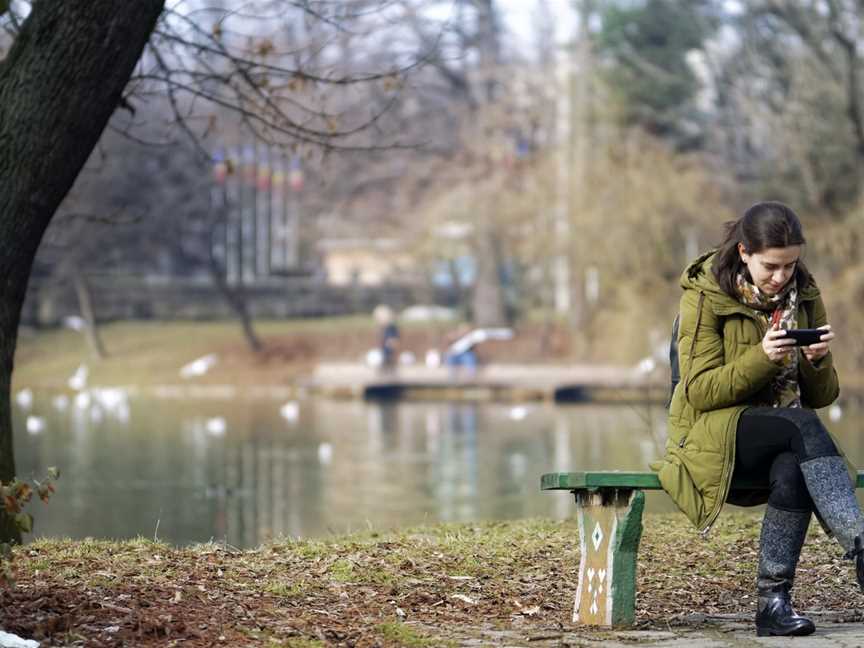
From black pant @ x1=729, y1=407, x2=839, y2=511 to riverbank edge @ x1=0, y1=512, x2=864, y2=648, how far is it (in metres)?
0.66

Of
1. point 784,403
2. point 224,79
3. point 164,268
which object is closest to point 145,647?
point 784,403

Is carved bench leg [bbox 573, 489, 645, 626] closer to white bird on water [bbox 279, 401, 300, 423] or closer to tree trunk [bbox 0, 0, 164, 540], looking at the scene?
Result: tree trunk [bbox 0, 0, 164, 540]

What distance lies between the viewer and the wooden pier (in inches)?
1497

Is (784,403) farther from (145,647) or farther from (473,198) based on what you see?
(473,198)

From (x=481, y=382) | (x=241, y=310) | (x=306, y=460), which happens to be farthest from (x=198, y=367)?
(x=306, y=460)

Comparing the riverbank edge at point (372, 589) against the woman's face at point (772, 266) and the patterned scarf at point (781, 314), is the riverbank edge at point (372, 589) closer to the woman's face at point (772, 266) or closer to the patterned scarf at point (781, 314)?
the patterned scarf at point (781, 314)

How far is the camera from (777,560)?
569 cm

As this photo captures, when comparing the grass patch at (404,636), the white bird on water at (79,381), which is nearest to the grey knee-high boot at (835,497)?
the grass patch at (404,636)

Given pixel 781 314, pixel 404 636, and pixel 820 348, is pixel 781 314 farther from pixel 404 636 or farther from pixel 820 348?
pixel 404 636

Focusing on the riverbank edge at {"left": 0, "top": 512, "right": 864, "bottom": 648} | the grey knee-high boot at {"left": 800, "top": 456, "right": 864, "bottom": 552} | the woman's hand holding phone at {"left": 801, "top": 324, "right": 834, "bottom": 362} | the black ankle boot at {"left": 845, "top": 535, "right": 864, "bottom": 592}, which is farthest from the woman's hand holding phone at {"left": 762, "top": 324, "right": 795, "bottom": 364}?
the riverbank edge at {"left": 0, "top": 512, "right": 864, "bottom": 648}

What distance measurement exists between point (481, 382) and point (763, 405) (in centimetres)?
3416

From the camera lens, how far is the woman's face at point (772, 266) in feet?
18.5

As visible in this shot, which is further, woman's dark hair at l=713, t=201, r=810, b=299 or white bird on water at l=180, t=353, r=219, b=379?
white bird on water at l=180, t=353, r=219, b=379

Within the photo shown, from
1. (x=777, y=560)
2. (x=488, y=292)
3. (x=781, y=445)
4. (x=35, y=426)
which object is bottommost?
(x=35, y=426)
